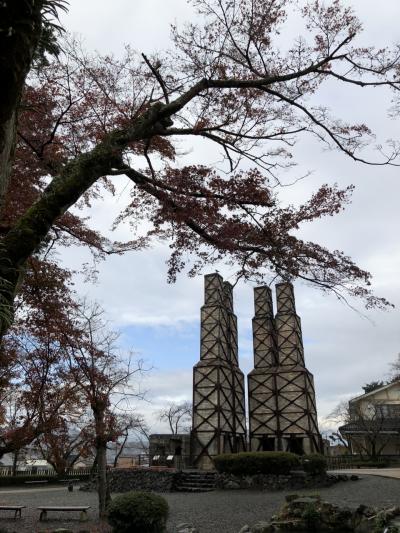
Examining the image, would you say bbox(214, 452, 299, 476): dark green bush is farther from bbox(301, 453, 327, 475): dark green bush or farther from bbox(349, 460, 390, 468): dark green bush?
bbox(349, 460, 390, 468): dark green bush

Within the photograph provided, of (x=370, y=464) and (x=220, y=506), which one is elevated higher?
(x=220, y=506)

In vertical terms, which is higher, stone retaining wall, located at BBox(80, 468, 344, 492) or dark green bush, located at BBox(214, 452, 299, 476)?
dark green bush, located at BBox(214, 452, 299, 476)

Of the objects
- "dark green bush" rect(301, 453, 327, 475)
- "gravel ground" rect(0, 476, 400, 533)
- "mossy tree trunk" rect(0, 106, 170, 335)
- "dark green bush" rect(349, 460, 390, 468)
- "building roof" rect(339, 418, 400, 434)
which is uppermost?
"mossy tree trunk" rect(0, 106, 170, 335)

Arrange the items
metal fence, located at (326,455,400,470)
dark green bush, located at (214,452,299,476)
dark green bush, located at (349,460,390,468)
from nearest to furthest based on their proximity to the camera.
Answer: dark green bush, located at (214,452,299,476) → metal fence, located at (326,455,400,470) → dark green bush, located at (349,460,390,468)

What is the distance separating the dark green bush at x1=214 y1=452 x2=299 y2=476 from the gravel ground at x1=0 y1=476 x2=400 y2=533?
1230mm

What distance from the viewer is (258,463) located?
18812 millimetres

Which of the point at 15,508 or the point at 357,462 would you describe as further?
the point at 357,462

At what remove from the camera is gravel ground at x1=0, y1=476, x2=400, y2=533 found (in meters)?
10.9

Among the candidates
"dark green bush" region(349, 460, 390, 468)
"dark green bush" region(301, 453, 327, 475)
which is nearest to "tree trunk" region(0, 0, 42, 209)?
"dark green bush" region(301, 453, 327, 475)

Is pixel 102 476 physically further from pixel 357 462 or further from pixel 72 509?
pixel 357 462

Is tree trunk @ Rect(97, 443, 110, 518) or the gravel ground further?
tree trunk @ Rect(97, 443, 110, 518)

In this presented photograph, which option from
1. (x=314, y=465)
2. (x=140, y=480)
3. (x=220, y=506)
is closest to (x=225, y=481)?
(x=314, y=465)

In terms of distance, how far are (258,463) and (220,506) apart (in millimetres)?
5534

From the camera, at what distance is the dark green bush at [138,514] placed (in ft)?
29.9
